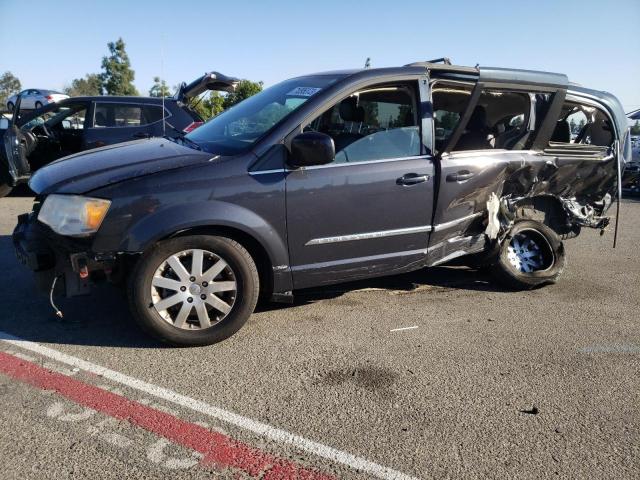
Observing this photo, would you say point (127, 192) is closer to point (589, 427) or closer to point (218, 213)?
point (218, 213)

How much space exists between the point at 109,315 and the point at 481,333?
286 centimetres

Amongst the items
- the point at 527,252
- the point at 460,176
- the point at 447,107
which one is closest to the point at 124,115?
the point at 447,107

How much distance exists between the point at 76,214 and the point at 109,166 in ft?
1.44

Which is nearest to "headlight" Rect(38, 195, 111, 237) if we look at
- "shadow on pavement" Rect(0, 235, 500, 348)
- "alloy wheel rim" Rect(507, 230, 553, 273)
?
"shadow on pavement" Rect(0, 235, 500, 348)

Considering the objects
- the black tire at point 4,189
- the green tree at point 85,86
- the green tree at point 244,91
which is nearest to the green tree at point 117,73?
the green tree at point 85,86

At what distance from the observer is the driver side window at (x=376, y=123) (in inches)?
154

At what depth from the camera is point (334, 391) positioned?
2977mm

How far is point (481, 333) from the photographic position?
389 centimetres

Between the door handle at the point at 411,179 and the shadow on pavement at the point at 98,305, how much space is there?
1.13m

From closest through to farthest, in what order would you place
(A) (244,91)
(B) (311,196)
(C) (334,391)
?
1. (C) (334,391)
2. (B) (311,196)
3. (A) (244,91)

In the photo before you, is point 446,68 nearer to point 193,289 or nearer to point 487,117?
point 487,117

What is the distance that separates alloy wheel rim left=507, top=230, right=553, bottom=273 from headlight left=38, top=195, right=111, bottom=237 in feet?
12.0

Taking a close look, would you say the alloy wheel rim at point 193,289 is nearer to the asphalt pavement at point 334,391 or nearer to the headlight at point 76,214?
the asphalt pavement at point 334,391

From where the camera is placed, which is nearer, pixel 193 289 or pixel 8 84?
pixel 193 289
